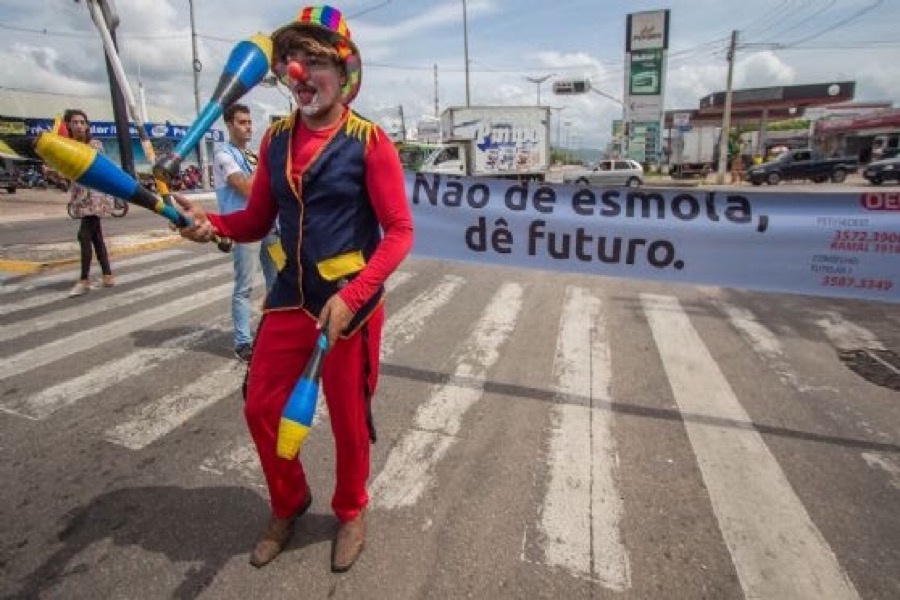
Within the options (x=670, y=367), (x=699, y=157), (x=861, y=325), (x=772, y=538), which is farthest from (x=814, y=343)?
(x=699, y=157)

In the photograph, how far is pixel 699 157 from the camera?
45938 mm

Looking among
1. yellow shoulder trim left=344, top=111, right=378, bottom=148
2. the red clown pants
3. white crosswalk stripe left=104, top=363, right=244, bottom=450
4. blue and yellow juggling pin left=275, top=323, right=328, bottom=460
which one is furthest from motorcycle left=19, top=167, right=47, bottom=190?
blue and yellow juggling pin left=275, top=323, right=328, bottom=460

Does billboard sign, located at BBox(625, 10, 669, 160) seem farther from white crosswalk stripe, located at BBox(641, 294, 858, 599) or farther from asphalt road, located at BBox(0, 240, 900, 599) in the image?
white crosswalk stripe, located at BBox(641, 294, 858, 599)

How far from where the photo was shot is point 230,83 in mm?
2273

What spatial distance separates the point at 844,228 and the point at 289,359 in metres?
3.93

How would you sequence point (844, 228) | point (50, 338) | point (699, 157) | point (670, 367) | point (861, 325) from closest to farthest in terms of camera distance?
point (844, 228) → point (670, 367) → point (50, 338) → point (861, 325) → point (699, 157)

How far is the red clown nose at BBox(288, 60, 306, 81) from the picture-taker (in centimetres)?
206

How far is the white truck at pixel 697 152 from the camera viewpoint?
45.6m

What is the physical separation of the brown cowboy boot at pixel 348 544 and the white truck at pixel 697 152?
4808 centimetres

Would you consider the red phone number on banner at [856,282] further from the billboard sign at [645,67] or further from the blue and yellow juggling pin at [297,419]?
the billboard sign at [645,67]

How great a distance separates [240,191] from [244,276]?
2.69ft

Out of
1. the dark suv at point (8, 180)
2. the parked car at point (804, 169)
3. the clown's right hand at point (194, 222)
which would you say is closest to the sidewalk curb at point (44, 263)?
the clown's right hand at point (194, 222)

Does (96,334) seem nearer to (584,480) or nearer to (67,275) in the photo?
(67,275)

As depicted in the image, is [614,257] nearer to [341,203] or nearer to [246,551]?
[341,203]
